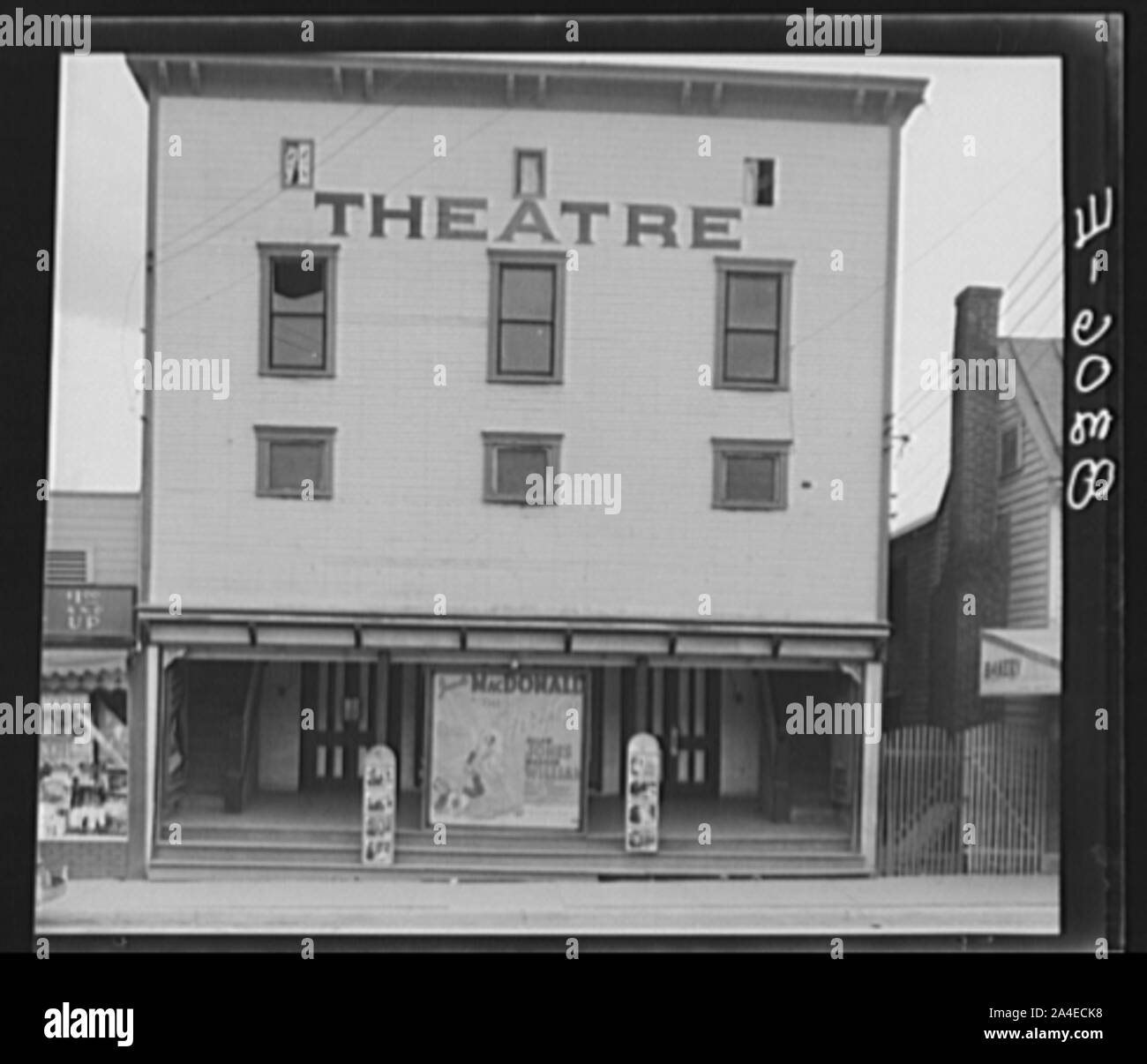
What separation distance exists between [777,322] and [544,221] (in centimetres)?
130

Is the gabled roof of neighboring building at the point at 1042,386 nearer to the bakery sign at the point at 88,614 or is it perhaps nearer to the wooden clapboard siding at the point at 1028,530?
the wooden clapboard siding at the point at 1028,530

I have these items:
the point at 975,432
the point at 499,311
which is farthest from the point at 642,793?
the point at 499,311

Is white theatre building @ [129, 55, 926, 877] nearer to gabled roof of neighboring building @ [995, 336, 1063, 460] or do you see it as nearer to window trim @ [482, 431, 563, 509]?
window trim @ [482, 431, 563, 509]

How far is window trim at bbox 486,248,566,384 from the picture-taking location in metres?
5.67

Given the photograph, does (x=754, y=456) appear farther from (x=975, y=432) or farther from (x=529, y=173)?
(x=529, y=173)

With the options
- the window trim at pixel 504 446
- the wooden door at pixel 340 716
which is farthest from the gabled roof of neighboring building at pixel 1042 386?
the wooden door at pixel 340 716

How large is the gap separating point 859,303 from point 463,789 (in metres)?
3.25

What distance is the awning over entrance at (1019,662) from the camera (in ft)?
17.8

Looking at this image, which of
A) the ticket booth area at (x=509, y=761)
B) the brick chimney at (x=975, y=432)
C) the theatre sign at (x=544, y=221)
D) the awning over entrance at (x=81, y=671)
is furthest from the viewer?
the ticket booth area at (x=509, y=761)

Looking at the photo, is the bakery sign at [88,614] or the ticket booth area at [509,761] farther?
the ticket booth area at [509,761]

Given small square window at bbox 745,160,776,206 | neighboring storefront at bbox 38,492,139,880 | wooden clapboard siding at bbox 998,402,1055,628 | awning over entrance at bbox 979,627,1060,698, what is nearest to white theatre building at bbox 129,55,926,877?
small square window at bbox 745,160,776,206

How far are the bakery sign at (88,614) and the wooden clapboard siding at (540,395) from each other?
229 mm
